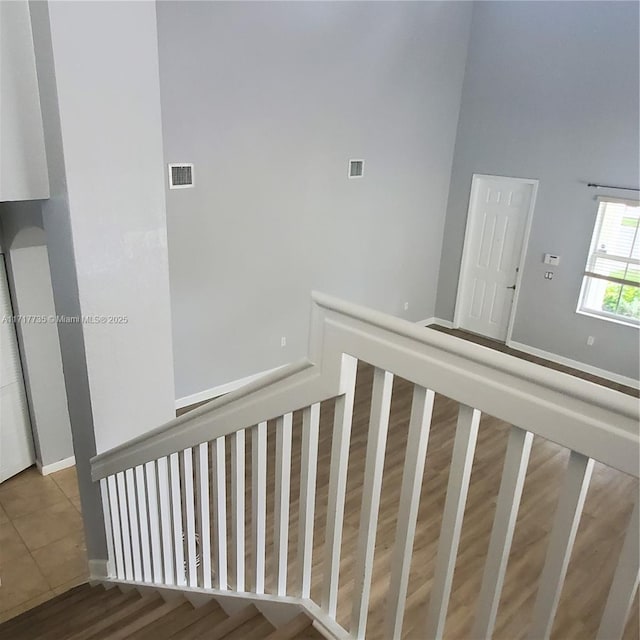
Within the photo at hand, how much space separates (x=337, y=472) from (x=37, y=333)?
12.4 feet

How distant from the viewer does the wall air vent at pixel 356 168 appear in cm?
615

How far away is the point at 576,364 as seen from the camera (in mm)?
6859

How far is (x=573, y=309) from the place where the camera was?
671 centimetres

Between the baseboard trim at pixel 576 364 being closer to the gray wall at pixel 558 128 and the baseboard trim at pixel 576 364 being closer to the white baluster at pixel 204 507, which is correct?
the gray wall at pixel 558 128

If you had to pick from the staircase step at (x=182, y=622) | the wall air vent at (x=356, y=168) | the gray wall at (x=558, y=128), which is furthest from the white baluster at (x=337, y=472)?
the gray wall at (x=558, y=128)

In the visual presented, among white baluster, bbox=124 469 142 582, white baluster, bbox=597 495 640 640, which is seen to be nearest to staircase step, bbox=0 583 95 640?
white baluster, bbox=124 469 142 582

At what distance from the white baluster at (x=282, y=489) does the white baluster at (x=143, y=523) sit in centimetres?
109

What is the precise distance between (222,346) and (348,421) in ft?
14.9

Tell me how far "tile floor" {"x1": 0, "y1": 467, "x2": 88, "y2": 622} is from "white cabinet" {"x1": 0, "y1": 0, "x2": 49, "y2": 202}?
2809 millimetres

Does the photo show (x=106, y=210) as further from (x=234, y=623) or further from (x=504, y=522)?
(x=504, y=522)

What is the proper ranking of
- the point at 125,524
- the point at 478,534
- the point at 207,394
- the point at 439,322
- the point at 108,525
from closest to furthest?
the point at 125,524
the point at 108,525
the point at 478,534
the point at 207,394
the point at 439,322

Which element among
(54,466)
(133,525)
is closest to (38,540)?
(54,466)

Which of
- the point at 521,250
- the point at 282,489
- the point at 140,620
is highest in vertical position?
the point at 282,489

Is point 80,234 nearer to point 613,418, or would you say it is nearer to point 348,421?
point 348,421
